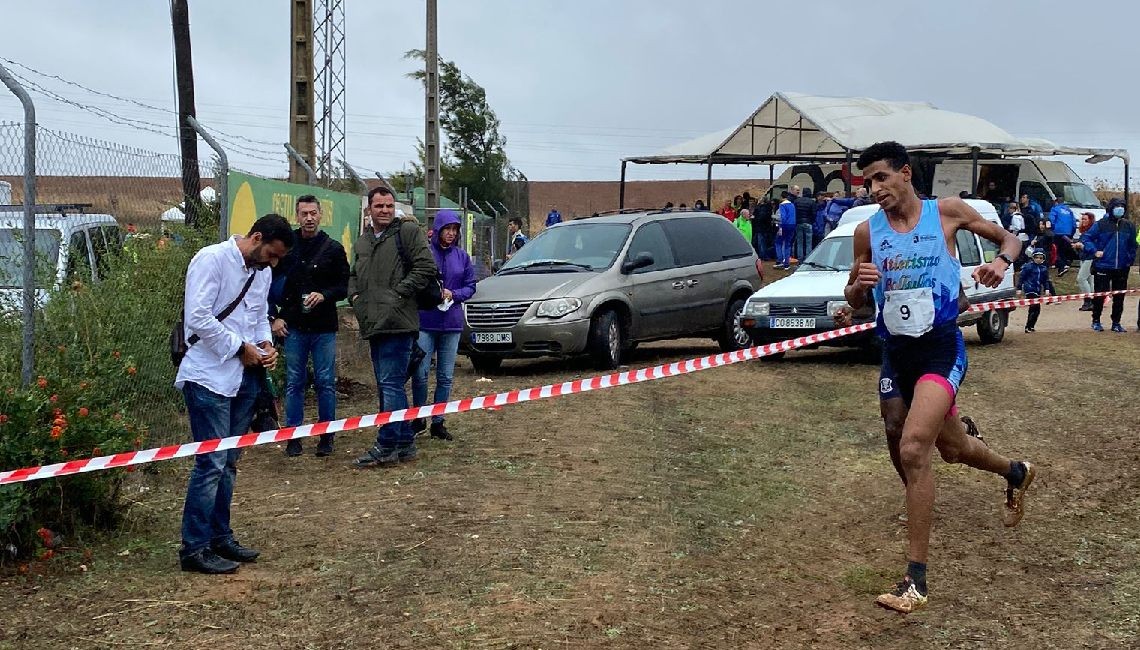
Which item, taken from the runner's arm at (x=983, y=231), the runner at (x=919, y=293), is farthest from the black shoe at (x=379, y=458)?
the runner's arm at (x=983, y=231)

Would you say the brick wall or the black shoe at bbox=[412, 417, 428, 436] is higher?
the brick wall

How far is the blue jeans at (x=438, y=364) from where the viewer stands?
31.5 feet

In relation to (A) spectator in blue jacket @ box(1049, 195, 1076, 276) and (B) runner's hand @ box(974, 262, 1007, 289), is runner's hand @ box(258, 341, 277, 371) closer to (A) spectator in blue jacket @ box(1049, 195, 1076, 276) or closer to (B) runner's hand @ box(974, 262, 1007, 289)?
(B) runner's hand @ box(974, 262, 1007, 289)

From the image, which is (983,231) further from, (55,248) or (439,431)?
(55,248)

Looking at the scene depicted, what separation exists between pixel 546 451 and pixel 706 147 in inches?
911

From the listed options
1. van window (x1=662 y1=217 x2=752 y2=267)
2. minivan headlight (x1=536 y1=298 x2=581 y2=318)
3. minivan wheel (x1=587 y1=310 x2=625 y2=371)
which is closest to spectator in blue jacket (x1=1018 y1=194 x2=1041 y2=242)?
van window (x1=662 y1=217 x2=752 y2=267)

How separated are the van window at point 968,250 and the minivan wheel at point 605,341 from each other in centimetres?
464

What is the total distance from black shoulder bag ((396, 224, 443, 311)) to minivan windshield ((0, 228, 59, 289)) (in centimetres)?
213

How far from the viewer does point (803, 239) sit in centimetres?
2795

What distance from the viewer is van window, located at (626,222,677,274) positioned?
1495 centimetres

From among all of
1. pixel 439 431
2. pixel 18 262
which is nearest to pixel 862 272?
pixel 439 431

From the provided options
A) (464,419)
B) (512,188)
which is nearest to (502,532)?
(464,419)

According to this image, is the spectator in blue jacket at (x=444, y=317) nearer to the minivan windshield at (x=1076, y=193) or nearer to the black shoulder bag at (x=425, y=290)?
the black shoulder bag at (x=425, y=290)

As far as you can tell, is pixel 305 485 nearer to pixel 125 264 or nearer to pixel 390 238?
pixel 390 238
